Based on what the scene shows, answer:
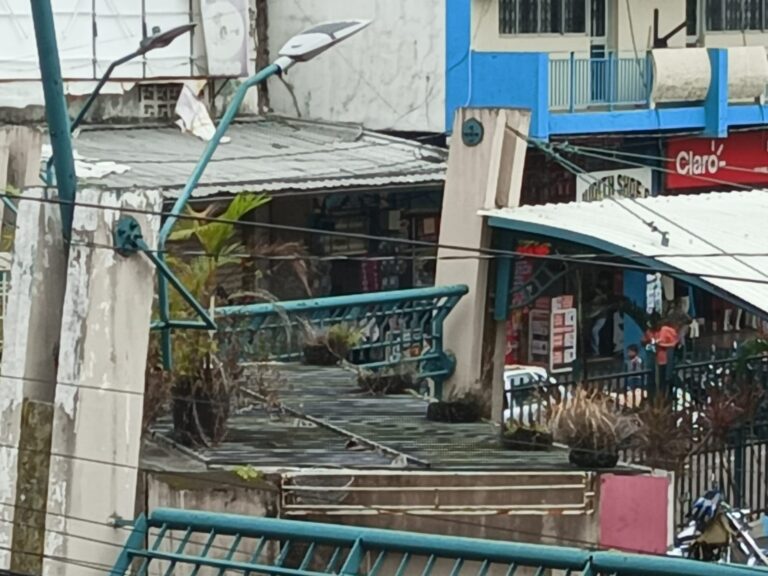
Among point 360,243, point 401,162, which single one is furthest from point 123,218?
point 360,243

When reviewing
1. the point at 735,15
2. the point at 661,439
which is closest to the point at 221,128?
the point at 661,439

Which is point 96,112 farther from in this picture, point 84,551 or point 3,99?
point 84,551

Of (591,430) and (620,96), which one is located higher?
(620,96)

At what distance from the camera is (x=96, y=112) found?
19.3 m

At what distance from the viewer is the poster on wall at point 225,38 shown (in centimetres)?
1983

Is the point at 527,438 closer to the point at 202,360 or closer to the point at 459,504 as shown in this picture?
the point at 459,504

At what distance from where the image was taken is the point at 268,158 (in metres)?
18.7

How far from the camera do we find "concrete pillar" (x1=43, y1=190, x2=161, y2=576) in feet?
27.6

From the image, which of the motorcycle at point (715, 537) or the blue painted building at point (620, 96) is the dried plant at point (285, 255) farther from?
the blue painted building at point (620, 96)

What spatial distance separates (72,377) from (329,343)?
4.78m

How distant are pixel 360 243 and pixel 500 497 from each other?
37.4 ft

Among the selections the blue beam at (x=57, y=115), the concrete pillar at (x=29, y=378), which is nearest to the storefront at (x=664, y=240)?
the blue beam at (x=57, y=115)

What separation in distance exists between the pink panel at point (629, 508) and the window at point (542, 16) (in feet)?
38.8

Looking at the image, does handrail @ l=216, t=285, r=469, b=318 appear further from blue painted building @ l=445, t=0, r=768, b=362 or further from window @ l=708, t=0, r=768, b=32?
window @ l=708, t=0, r=768, b=32
